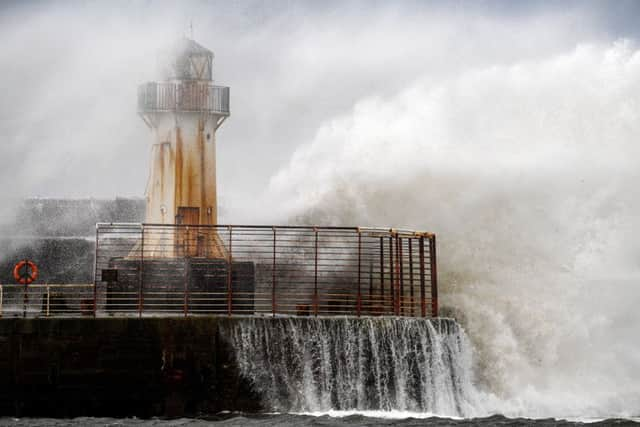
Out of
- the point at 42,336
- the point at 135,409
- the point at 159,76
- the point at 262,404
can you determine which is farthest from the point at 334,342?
the point at 159,76

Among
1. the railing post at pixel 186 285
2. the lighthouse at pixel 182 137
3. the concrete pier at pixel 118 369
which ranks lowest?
the concrete pier at pixel 118 369

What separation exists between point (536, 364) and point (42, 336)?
14487 mm

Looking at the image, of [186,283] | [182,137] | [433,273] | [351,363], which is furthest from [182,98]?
[351,363]

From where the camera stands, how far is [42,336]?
25047 millimetres

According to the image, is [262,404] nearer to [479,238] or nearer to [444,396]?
[444,396]

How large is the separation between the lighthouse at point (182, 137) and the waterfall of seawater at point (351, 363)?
23.4 feet

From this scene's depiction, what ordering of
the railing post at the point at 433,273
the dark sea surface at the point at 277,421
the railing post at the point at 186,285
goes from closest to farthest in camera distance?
the dark sea surface at the point at 277,421 < the railing post at the point at 186,285 < the railing post at the point at 433,273

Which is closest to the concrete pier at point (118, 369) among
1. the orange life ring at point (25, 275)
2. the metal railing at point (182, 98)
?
the orange life ring at point (25, 275)

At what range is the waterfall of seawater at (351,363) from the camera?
26.1 m

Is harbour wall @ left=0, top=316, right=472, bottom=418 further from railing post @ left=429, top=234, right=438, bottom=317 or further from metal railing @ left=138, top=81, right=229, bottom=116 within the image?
metal railing @ left=138, top=81, right=229, bottom=116

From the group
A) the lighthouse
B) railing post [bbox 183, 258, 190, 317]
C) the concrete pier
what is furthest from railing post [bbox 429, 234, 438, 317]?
the lighthouse

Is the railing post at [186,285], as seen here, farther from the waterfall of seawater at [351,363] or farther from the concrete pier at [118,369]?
the waterfall of seawater at [351,363]

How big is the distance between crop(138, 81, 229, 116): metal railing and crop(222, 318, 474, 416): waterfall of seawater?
880 centimetres

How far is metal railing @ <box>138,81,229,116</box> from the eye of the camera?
107ft
